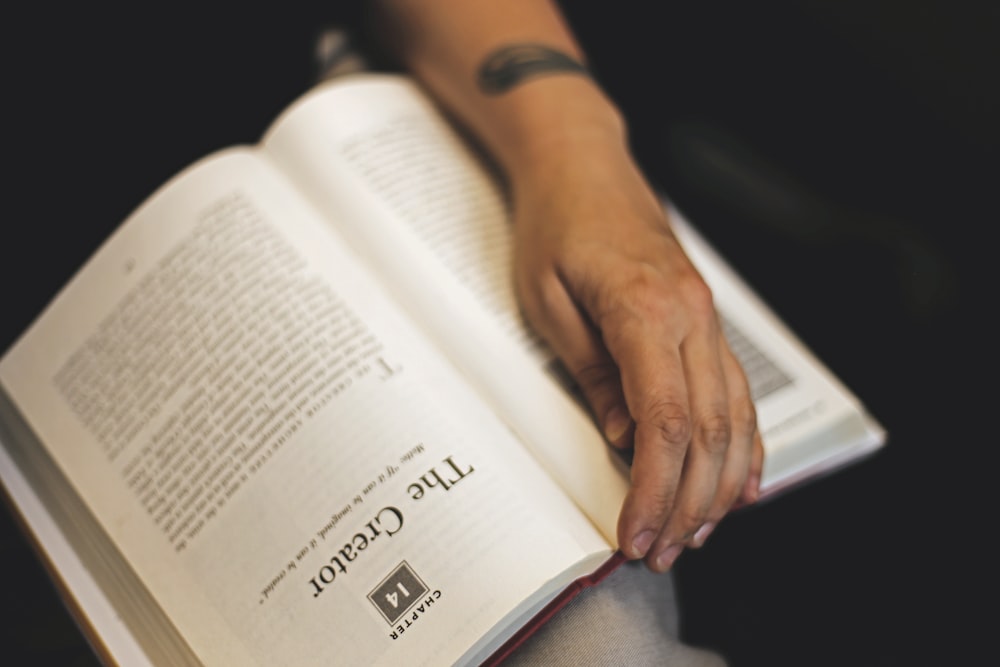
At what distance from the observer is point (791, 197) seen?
3.20 ft

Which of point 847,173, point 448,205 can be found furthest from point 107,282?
point 847,173

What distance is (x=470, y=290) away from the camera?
57 centimetres

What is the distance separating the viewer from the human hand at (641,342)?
18.4 inches

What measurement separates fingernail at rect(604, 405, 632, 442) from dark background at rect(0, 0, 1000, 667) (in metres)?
0.36

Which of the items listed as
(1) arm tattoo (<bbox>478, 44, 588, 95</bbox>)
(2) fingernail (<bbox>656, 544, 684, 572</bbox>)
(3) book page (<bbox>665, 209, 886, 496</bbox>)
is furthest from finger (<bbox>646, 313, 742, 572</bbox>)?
(1) arm tattoo (<bbox>478, 44, 588, 95</bbox>)

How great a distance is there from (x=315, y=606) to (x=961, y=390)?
0.86 m

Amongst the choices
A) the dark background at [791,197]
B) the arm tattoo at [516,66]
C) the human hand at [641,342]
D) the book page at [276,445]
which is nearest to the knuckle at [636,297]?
the human hand at [641,342]

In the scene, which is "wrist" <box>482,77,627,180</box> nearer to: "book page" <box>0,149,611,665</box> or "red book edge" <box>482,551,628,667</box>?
"book page" <box>0,149,611,665</box>

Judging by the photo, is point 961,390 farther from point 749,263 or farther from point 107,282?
point 107,282

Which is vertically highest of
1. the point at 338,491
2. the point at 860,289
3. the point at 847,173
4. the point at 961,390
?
the point at 338,491

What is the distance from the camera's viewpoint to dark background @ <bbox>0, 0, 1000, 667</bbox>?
0.64 metres

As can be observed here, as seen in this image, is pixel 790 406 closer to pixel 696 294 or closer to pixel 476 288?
pixel 696 294

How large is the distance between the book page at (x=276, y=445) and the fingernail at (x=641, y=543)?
0.06 feet

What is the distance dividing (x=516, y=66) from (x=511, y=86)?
2 centimetres
